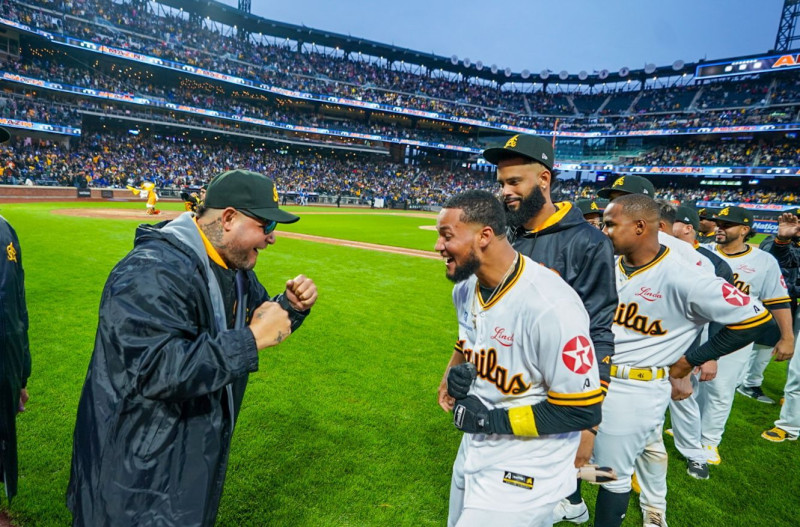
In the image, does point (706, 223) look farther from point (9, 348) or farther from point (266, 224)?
point (9, 348)

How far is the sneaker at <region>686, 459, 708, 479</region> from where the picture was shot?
443cm

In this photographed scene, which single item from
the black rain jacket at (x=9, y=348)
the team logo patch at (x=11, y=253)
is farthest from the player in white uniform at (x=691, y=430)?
the team logo patch at (x=11, y=253)

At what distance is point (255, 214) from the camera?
213 cm

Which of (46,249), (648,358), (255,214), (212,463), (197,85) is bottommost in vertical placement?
(46,249)

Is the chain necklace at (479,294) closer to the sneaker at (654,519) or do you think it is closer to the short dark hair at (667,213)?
the sneaker at (654,519)

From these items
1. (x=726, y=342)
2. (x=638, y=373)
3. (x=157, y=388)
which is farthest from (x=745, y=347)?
(x=157, y=388)

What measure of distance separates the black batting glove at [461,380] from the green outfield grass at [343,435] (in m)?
1.96

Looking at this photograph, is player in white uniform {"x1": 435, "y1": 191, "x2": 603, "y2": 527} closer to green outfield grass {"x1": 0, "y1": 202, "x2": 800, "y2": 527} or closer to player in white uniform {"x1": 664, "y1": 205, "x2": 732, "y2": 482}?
green outfield grass {"x1": 0, "y1": 202, "x2": 800, "y2": 527}

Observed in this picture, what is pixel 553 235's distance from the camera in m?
3.08

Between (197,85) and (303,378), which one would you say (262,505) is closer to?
(303,378)

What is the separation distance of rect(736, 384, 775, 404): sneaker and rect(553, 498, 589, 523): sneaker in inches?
185

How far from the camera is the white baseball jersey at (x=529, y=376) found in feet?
6.92

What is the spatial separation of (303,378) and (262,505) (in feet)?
8.17

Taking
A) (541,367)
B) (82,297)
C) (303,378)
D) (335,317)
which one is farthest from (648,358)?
(82,297)
